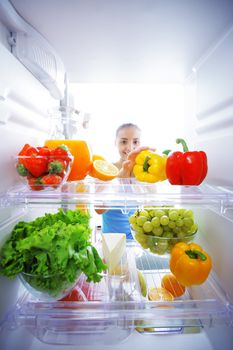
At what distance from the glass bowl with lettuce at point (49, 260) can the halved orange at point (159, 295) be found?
0.81 feet

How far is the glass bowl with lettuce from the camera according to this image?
61 centimetres

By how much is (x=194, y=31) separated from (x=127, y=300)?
3.05 ft

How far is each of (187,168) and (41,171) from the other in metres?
0.52

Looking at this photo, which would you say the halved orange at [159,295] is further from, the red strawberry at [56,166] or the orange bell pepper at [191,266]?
the red strawberry at [56,166]

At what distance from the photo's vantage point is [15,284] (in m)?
0.75

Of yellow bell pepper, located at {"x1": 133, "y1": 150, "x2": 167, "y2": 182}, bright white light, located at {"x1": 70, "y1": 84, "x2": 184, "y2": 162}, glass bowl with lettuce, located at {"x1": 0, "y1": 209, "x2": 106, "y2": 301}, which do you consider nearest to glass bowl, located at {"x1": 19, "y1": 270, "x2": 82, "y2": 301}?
glass bowl with lettuce, located at {"x1": 0, "y1": 209, "x2": 106, "y2": 301}

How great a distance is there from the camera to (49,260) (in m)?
0.62

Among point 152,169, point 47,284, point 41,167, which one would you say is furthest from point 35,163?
point 152,169

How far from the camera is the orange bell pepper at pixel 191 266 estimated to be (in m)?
0.73

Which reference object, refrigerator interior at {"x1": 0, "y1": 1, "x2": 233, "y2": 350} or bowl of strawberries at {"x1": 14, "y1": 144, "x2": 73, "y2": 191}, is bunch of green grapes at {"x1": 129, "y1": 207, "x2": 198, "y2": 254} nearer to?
refrigerator interior at {"x1": 0, "y1": 1, "x2": 233, "y2": 350}

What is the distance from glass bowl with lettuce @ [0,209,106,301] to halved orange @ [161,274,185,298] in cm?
32

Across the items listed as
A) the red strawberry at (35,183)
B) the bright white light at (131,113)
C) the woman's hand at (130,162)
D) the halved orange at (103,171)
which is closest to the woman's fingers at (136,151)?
the woman's hand at (130,162)

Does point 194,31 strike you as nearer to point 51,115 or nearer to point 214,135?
point 214,135

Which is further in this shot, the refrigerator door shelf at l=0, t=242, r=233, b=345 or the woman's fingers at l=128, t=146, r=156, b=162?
the woman's fingers at l=128, t=146, r=156, b=162
